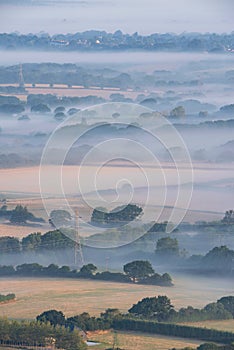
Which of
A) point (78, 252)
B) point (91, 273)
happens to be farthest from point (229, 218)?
point (91, 273)

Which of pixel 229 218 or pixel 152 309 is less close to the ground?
pixel 229 218

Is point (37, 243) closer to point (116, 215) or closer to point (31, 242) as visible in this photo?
point (31, 242)

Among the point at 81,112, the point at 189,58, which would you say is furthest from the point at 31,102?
the point at 189,58

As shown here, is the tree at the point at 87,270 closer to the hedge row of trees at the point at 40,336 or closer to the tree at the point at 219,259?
the tree at the point at 219,259

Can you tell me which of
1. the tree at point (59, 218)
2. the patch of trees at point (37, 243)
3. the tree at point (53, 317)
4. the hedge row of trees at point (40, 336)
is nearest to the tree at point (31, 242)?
the patch of trees at point (37, 243)

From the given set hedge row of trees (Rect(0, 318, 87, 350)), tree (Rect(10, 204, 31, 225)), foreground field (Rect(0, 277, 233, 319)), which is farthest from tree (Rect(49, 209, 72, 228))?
hedge row of trees (Rect(0, 318, 87, 350))

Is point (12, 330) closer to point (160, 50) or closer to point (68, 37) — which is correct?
point (160, 50)

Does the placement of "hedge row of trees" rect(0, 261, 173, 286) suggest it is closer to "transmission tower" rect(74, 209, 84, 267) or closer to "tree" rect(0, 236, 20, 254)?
"transmission tower" rect(74, 209, 84, 267)
